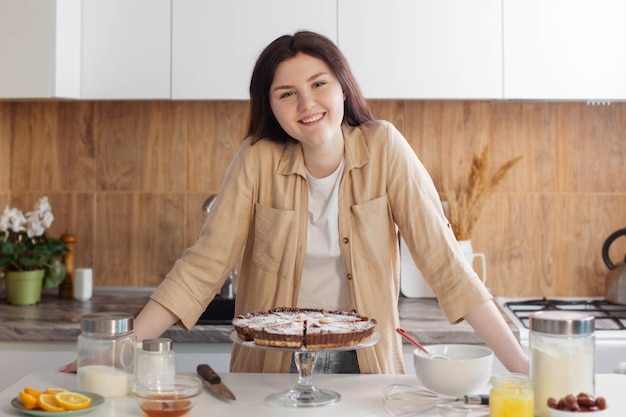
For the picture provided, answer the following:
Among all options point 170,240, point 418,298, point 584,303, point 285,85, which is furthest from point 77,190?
point 584,303

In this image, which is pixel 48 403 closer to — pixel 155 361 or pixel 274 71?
pixel 155 361

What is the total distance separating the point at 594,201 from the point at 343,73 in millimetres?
1588

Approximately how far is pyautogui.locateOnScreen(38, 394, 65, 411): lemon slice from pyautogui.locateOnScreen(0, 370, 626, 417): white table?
51mm

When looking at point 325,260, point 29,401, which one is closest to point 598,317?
point 325,260

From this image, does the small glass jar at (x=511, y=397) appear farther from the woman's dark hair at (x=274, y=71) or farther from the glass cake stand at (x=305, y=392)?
the woman's dark hair at (x=274, y=71)

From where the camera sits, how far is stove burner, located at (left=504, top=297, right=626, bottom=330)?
2801mm

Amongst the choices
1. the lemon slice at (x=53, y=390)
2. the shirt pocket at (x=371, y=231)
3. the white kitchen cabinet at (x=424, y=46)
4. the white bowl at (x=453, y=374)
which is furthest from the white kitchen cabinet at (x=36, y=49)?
the white bowl at (x=453, y=374)

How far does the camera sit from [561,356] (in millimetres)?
1444

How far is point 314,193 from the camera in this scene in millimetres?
2154

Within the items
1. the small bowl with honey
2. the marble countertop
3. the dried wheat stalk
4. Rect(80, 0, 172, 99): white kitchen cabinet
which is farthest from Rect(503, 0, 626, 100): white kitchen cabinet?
the small bowl with honey

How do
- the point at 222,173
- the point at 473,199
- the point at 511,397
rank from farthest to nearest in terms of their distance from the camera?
1. the point at 222,173
2. the point at 473,199
3. the point at 511,397

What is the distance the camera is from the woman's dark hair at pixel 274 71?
2023mm

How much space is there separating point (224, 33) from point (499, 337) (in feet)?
5.06

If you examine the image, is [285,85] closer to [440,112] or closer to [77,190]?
[440,112]
